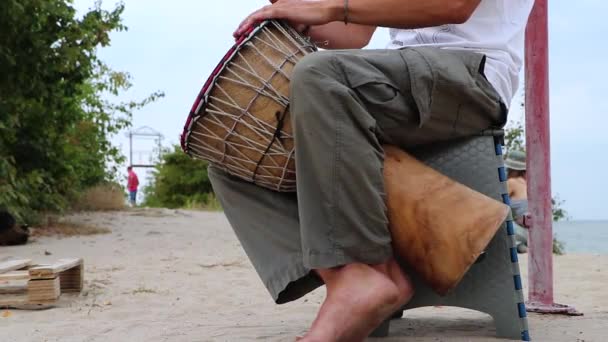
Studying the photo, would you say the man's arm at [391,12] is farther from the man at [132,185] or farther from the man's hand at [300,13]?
the man at [132,185]

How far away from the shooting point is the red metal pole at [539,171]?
3031 mm

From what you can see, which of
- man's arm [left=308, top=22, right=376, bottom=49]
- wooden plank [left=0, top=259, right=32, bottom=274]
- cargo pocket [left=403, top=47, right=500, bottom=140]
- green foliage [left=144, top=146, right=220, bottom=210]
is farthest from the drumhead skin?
green foliage [left=144, top=146, right=220, bottom=210]

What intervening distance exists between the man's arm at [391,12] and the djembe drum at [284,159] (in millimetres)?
116

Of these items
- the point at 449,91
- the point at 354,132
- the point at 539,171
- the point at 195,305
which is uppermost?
the point at 449,91

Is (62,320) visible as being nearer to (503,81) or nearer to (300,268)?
(300,268)

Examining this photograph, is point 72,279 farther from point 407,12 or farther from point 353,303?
point 407,12

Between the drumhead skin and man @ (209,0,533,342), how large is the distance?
0.07m

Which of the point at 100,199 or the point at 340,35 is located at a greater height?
the point at 340,35

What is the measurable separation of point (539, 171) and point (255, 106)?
1386 mm

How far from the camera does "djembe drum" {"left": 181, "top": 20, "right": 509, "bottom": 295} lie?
2021 mm

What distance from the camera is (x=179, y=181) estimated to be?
740 inches

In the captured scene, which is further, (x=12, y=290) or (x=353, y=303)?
(x=12, y=290)

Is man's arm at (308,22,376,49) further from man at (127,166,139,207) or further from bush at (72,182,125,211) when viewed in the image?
man at (127,166,139,207)

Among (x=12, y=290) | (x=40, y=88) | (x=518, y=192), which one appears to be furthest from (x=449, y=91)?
(x=40, y=88)
